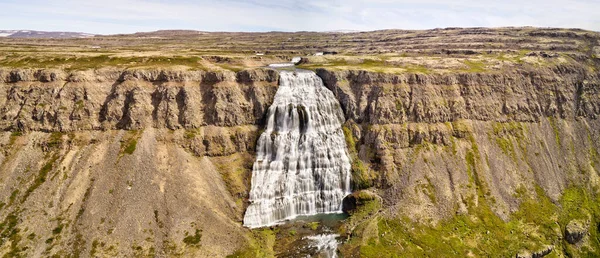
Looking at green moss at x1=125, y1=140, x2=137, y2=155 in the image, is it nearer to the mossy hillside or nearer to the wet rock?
the wet rock

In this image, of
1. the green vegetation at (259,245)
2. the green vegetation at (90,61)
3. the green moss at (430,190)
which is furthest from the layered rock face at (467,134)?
the green vegetation at (90,61)

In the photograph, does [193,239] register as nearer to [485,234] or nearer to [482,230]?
[482,230]

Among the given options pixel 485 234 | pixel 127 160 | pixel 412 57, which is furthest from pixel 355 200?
pixel 412 57

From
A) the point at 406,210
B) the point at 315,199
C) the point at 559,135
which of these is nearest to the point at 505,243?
the point at 406,210

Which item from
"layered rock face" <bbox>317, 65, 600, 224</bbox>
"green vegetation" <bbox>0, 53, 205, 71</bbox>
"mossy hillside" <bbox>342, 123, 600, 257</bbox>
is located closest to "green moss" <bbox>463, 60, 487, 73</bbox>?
"layered rock face" <bbox>317, 65, 600, 224</bbox>

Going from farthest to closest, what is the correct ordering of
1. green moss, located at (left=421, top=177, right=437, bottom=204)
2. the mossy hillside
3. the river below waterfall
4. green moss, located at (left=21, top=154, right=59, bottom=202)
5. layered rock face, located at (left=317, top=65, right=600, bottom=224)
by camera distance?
layered rock face, located at (left=317, top=65, right=600, bottom=224)
green moss, located at (left=421, top=177, right=437, bottom=204)
the river below waterfall
the mossy hillside
green moss, located at (left=21, top=154, right=59, bottom=202)

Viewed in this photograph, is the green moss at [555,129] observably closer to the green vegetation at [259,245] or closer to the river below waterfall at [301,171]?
the river below waterfall at [301,171]
